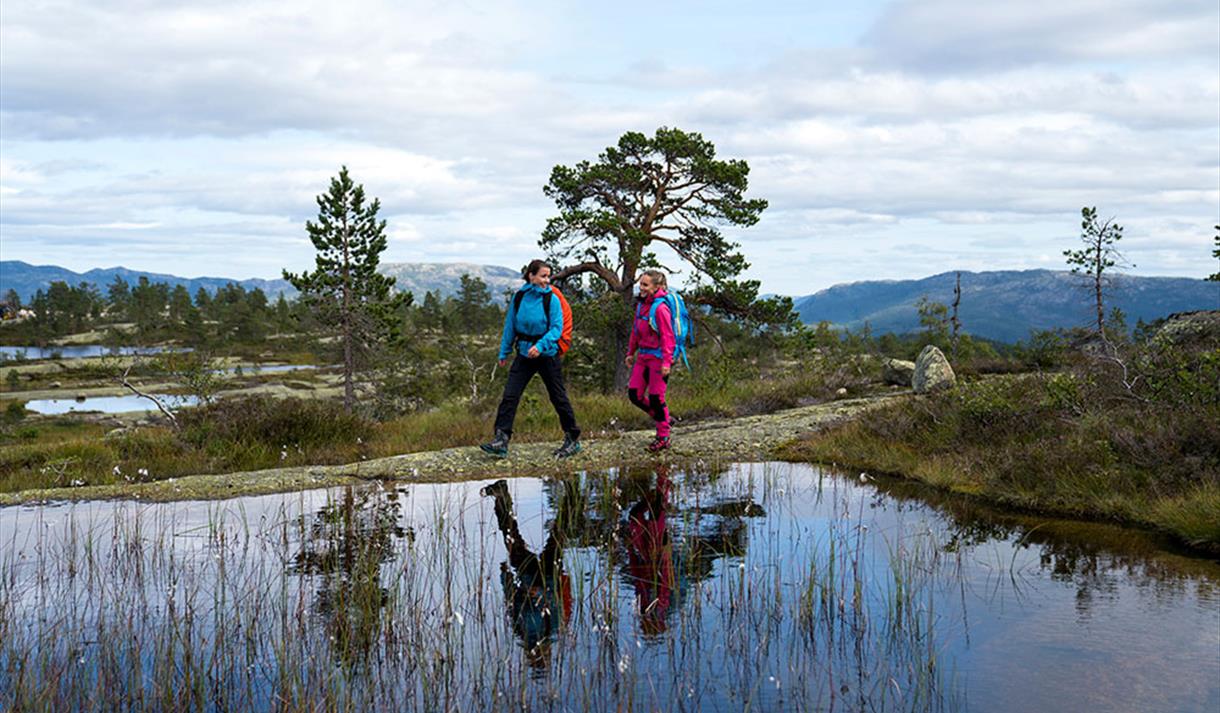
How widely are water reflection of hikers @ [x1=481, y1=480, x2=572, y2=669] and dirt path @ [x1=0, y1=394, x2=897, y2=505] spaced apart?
3.19 metres

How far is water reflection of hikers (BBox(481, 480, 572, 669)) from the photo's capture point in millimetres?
5363

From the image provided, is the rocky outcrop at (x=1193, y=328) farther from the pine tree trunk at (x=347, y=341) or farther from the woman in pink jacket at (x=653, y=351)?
the pine tree trunk at (x=347, y=341)

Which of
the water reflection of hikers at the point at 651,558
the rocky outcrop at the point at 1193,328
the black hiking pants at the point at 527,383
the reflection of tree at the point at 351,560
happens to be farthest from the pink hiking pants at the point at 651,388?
the rocky outcrop at the point at 1193,328

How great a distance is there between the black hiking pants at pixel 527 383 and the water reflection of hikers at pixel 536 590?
3.35 m

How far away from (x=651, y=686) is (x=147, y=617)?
3.47 metres

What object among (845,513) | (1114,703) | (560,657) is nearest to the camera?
(1114,703)

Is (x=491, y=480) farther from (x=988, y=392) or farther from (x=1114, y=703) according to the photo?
(x=1114, y=703)

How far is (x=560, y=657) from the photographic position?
4.94m

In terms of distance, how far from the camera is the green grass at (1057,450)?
8227 mm

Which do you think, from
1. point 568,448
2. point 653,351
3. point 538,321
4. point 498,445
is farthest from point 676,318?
point 498,445

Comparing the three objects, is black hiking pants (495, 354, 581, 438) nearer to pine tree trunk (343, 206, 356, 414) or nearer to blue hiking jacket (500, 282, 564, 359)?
blue hiking jacket (500, 282, 564, 359)

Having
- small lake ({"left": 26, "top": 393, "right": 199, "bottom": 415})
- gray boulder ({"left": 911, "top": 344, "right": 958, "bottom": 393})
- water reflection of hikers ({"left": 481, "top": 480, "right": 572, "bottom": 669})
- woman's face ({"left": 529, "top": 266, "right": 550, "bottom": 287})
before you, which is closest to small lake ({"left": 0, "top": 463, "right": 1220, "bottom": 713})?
water reflection of hikers ({"left": 481, "top": 480, "right": 572, "bottom": 669})

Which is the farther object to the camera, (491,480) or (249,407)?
(249,407)

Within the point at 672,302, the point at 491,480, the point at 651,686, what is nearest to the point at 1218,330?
the point at 672,302
